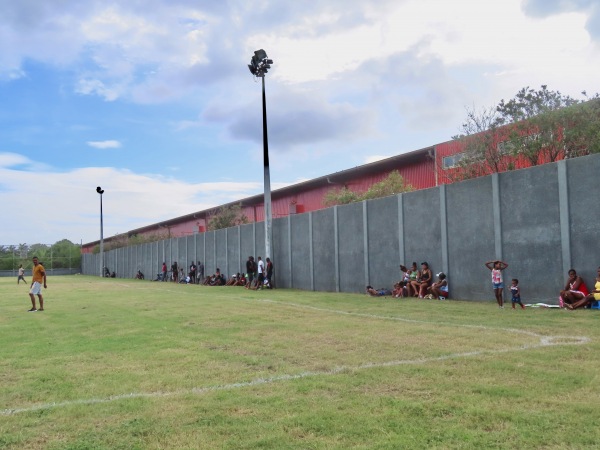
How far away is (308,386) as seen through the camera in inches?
241

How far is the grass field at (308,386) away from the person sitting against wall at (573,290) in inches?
80.9

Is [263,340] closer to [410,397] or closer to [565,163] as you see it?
[410,397]

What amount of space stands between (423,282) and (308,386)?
44.7 ft

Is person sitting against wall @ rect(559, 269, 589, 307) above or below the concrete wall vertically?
below

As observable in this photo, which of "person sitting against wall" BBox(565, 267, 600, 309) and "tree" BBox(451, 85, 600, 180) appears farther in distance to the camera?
"tree" BBox(451, 85, 600, 180)

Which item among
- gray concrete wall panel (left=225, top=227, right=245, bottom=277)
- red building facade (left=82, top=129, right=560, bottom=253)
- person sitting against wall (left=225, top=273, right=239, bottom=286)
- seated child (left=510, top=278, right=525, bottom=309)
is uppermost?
red building facade (left=82, top=129, right=560, bottom=253)

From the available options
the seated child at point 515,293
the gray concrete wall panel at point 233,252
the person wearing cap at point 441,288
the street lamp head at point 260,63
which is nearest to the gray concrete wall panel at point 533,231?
the seated child at point 515,293

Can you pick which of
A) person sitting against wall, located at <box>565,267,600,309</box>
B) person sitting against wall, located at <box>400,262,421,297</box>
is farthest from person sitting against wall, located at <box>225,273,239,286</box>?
person sitting against wall, located at <box>565,267,600,309</box>

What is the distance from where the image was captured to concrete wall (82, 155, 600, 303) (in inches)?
576

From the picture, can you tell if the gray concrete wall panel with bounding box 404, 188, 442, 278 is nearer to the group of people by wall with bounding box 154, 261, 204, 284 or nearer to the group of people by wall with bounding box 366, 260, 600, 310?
the group of people by wall with bounding box 366, 260, 600, 310

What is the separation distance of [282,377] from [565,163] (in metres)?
11.5

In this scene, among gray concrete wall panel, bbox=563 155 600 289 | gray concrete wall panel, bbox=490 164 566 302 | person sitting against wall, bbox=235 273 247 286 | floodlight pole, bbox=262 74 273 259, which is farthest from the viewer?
person sitting against wall, bbox=235 273 247 286

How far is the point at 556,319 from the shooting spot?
11.8m

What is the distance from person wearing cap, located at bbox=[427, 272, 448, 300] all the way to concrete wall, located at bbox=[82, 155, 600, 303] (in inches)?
9.8
